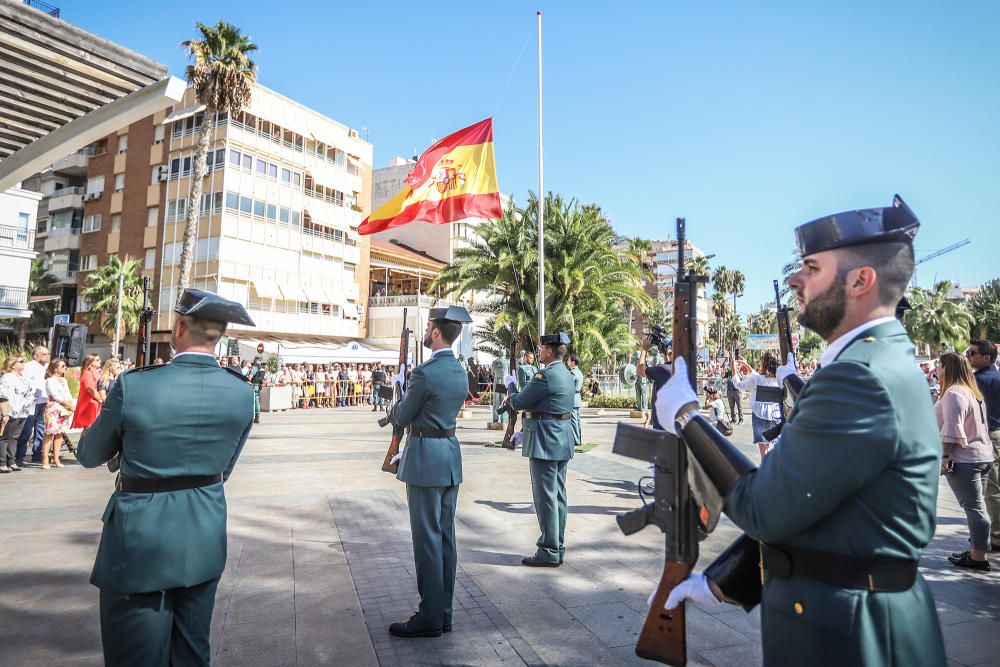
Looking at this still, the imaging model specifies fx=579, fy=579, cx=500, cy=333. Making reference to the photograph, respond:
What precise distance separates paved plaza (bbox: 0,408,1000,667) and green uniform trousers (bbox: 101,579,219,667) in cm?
105

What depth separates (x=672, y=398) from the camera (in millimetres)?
1951

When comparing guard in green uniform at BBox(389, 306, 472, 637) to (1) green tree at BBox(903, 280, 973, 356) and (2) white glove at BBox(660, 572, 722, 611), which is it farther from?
(1) green tree at BBox(903, 280, 973, 356)

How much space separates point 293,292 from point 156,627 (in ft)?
123

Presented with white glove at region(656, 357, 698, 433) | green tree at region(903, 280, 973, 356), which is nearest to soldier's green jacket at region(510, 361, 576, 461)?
white glove at region(656, 357, 698, 433)

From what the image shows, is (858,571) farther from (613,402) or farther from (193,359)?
(613,402)

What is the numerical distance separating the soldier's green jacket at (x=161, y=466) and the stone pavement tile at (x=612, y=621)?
96.1 inches

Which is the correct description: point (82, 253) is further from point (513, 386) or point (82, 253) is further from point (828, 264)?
point (828, 264)

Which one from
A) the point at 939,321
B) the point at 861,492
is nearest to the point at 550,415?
the point at 861,492

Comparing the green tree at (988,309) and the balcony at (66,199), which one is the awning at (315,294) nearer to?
the balcony at (66,199)

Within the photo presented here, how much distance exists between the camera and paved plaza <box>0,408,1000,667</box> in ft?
11.7

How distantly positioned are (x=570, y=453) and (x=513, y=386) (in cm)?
133

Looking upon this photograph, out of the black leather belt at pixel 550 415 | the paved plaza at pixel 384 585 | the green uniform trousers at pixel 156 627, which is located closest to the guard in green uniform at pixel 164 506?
the green uniform trousers at pixel 156 627

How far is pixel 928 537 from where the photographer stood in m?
1.50

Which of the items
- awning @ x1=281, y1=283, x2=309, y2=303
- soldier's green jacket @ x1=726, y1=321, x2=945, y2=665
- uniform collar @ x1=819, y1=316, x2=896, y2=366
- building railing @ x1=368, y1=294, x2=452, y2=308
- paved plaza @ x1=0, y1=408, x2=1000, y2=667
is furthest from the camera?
building railing @ x1=368, y1=294, x2=452, y2=308
